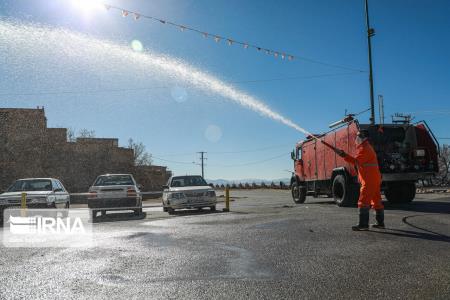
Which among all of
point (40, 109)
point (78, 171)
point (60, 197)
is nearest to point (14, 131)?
point (40, 109)

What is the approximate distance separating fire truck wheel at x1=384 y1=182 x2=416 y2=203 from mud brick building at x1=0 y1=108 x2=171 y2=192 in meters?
37.6

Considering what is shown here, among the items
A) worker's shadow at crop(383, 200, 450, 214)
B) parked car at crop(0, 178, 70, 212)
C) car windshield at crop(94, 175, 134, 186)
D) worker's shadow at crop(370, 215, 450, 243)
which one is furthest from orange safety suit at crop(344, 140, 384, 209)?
parked car at crop(0, 178, 70, 212)

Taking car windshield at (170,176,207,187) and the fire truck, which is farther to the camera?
car windshield at (170,176,207,187)

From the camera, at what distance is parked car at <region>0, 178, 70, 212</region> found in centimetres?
1468

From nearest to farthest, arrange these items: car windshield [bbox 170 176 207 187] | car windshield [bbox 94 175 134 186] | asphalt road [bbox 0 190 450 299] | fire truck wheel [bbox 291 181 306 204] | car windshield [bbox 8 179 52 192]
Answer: asphalt road [bbox 0 190 450 299] < car windshield [bbox 8 179 52 192] < car windshield [bbox 94 175 134 186] < car windshield [bbox 170 176 207 187] < fire truck wheel [bbox 291 181 306 204]

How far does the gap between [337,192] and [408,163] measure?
2.54 metres

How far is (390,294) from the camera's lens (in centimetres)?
402

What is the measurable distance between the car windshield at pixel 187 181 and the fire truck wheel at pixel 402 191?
287 inches

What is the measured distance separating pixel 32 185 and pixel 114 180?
2.99 meters

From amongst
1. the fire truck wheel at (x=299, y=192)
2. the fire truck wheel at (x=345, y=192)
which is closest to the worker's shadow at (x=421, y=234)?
the fire truck wheel at (x=345, y=192)

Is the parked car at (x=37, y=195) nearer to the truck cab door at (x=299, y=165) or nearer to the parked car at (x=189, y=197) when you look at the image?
the parked car at (x=189, y=197)

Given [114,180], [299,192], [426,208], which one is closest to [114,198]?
[114,180]

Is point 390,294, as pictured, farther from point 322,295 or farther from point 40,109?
point 40,109

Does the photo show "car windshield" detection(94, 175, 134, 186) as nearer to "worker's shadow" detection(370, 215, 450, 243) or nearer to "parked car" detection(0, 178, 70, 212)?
"parked car" detection(0, 178, 70, 212)
